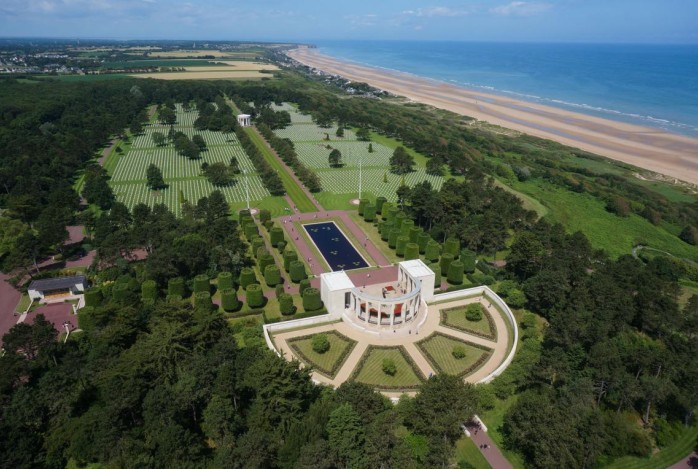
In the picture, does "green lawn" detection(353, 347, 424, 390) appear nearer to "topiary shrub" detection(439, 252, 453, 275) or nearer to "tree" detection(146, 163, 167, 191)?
"topiary shrub" detection(439, 252, 453, 275)

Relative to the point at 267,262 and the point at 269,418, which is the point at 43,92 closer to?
the point at 267,262

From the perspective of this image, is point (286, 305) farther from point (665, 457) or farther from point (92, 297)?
point (665, 457)

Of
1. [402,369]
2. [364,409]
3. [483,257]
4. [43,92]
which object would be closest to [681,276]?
[483,257]

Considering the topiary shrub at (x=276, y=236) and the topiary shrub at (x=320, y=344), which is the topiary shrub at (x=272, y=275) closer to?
the topiary shrub at (x=276, y=236)

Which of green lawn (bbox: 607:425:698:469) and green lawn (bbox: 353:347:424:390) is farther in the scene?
green lawn (bbox: 353:347:424:390)

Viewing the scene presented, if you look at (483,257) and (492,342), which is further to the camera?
(483,257)

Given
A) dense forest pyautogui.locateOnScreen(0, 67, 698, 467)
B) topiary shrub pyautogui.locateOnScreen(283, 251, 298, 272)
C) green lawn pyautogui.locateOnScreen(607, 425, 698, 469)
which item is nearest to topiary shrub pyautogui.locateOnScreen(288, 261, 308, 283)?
topiary shrub pyautogui.locateOnScreen(283, 251, 298, 272)
